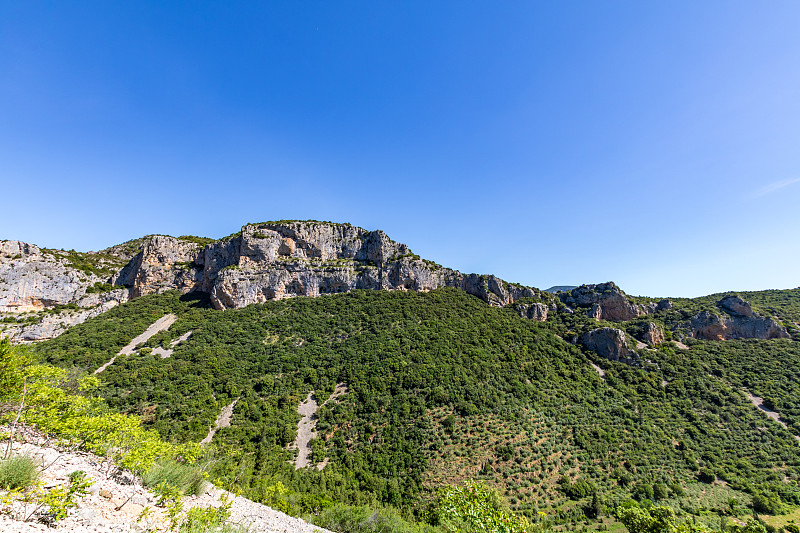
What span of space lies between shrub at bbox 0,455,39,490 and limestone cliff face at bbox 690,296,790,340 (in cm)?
8102

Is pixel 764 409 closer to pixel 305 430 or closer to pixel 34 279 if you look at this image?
pixel 305 430

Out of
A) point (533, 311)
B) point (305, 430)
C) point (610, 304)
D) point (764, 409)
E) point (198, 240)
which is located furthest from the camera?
point (198, 240)

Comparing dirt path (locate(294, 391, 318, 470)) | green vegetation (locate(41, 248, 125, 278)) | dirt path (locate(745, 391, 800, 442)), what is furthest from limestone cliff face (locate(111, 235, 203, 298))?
dirt path (locate(745, 391, 800, 442))

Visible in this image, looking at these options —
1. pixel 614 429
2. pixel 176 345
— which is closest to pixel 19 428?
pixel 176 345

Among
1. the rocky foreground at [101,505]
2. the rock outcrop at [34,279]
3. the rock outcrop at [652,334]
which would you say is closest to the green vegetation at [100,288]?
the rock outcrop at [34,279]

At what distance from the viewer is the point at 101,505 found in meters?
7.38

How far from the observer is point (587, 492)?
25141 millimetres

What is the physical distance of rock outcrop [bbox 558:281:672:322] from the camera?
58.4 m

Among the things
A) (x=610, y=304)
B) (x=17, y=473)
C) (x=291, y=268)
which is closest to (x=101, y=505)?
(x=17, y=473)

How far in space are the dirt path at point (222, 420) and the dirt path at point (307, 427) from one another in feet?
24.3

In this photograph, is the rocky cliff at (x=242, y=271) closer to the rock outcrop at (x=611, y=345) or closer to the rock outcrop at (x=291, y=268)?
the rock outcrop at (x=291, y=268)

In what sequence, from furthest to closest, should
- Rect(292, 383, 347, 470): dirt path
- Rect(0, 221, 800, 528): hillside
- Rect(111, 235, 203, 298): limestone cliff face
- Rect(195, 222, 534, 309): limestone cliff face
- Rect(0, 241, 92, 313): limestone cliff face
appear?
Rect(111, 235, 203, 298): limestone cliff face → Rect(195, 222, 534, 309): limestone cliff face → Rect(0, 241, 92, 313): limestone cliff face → Rect(292, 383, 347, 470): dirt path → Rect(0, 221, 800, 528): hillside

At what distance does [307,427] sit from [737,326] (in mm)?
79334

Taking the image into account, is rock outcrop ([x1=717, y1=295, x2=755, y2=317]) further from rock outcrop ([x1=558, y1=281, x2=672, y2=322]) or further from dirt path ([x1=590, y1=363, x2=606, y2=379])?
dirt path ([x1=590, y1=363, x2=606, y2=379])
